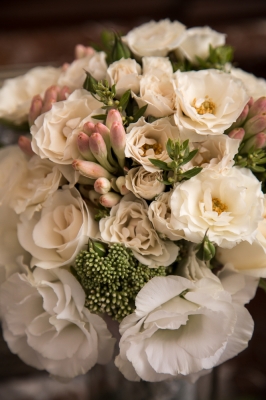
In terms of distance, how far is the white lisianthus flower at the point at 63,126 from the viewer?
0.51 m

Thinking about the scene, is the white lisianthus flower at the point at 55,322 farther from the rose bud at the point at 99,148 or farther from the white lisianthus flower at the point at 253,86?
the white lisianthus flower at the point at 253,86

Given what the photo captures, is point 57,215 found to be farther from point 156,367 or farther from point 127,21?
point 127,21

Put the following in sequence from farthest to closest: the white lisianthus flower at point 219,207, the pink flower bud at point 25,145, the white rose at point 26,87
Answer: the white rose at point 26,87
the pink flower bud at point 25,145
the white lisianthus flower at point 219,207

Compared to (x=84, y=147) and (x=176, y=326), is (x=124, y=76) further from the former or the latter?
(x=176, y=326)

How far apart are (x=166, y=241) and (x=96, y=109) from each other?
0.20 m

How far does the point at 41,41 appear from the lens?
1.39 metres

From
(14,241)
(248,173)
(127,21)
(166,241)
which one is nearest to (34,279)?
(14,241)

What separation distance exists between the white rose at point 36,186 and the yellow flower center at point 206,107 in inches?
8.0

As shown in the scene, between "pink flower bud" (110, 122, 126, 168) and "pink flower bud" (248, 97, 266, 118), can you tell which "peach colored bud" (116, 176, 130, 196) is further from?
"pink flower bud" (248, 97, 266, 118)

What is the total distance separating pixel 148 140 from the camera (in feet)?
1.64

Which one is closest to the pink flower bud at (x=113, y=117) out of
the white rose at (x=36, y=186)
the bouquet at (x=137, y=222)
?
the bouquet at (x=137, y=222)

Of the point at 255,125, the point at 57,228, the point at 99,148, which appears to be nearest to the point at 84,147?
the point at 99,148

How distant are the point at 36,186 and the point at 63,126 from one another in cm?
9

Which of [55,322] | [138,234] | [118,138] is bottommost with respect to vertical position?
[55,322]
